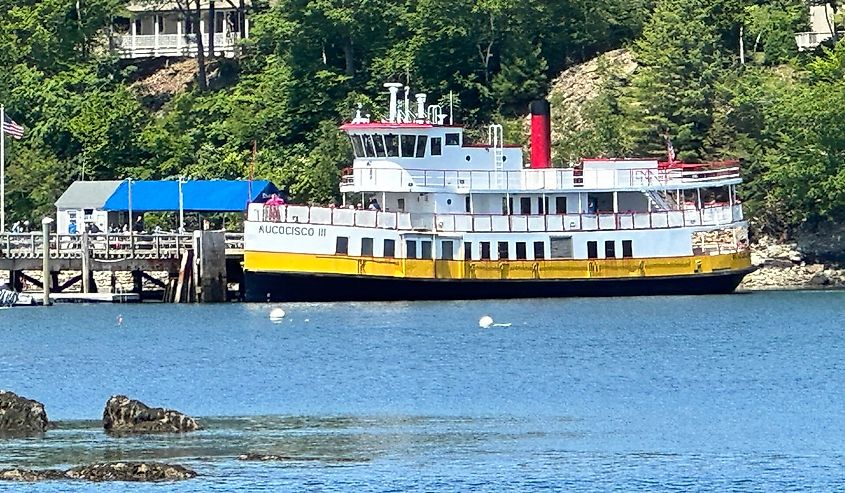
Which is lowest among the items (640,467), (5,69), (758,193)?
(640,467)

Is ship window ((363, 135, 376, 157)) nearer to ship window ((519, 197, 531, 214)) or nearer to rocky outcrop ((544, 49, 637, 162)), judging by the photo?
ship window ((519, 197, 531, 214))

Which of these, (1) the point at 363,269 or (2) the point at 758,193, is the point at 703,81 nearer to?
(2) the point at 758,193

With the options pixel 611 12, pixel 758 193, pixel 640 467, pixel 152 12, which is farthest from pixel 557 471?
pixel 152 12

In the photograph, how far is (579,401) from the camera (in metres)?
49.9

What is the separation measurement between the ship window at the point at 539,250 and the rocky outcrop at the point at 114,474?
135 ft

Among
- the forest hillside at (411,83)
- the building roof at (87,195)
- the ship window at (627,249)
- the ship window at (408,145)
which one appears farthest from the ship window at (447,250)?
the building roof at (87,195)

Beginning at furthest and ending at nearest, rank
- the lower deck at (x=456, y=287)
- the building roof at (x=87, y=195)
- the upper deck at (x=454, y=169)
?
the building roof at (x=87, y=195) → the upper deck at (x=454, y=169) → the lower deck at (x=456, y=287)

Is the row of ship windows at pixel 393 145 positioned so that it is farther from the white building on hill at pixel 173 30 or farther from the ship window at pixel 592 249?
the white building on hill at pixel 173 30

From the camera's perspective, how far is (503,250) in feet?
258

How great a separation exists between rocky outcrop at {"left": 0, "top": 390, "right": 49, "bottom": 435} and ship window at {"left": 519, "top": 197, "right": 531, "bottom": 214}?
36.6 meters

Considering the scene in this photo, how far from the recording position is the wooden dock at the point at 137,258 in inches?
3132

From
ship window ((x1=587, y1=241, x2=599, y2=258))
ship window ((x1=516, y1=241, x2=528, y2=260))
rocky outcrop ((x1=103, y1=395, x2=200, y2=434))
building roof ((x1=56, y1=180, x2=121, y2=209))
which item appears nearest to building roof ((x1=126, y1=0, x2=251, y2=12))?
building roof ((x1=56, y1=180, x2=121, y2=209))

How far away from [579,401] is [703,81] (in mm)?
40857

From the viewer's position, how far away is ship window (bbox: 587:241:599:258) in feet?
259
